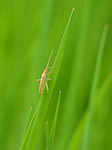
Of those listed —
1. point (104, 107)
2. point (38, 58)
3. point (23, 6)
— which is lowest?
point (104, 107)

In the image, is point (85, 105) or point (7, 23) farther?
point (7, 23)

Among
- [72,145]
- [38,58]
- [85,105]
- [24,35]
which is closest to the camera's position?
[72,145]

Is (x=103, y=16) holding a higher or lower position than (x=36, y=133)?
higher

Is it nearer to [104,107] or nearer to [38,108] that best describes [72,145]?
[104,107]

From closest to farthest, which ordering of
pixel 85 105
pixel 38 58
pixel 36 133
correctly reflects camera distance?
1. pixel 36 133
2. pixel 38 58
3. pixel 85 105

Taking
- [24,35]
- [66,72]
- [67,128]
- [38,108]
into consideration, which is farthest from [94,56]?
[38,108]

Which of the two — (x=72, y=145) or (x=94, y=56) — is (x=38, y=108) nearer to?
(x=72, y=145)

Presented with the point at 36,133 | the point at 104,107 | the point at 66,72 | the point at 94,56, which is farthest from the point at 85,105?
the point at 36,133
